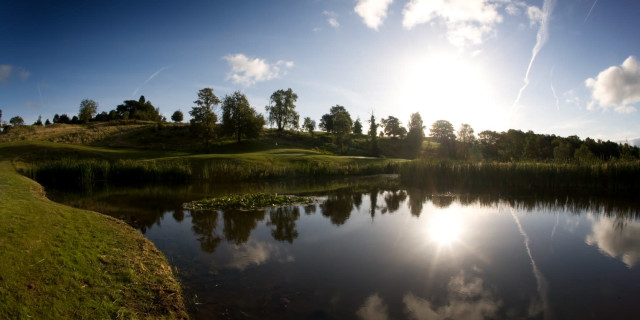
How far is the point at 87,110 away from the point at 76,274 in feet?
355

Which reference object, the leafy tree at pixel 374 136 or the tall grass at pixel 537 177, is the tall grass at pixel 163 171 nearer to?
the tall grass at pixel 537 177

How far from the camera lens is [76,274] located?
5.48 meters

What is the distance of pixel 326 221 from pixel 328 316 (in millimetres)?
7773

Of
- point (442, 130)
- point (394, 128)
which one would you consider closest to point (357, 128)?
point (394, 128)

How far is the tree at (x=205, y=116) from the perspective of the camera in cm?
5981

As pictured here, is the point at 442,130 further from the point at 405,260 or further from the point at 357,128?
the point at 405,260

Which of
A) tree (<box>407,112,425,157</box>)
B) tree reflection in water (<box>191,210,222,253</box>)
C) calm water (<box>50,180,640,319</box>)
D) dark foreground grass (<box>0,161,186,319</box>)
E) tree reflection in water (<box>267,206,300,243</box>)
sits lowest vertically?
tree reflection in water (<box>191,210,222,253</box>)

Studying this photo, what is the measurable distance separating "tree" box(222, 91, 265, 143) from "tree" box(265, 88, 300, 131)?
44.9 feet

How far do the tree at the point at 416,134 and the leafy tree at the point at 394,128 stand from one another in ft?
38.4

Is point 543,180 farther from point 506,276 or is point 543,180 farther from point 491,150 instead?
point 491,150

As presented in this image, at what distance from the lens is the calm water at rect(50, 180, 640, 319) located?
6152mm

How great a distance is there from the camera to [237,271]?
7.80 m

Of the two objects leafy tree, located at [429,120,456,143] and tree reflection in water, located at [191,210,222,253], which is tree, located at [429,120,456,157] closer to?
leafy tree, located at [429,120,456,143]

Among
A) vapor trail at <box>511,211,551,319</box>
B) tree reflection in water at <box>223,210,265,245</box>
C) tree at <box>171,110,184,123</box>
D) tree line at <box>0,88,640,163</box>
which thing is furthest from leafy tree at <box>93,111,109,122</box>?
vapor trail at <box>511,211,551,319</box>
